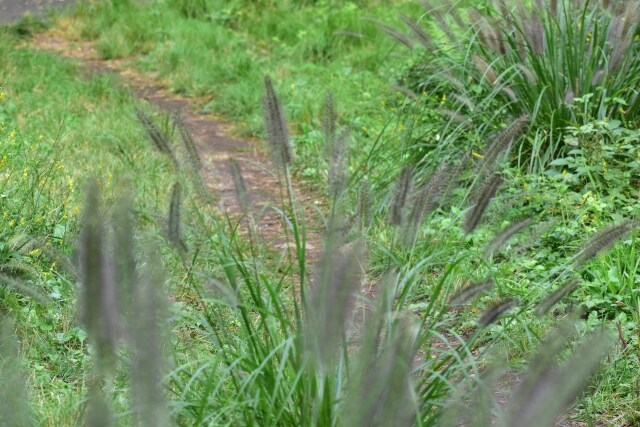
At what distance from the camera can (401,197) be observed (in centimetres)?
295

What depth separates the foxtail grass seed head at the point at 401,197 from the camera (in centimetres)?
292

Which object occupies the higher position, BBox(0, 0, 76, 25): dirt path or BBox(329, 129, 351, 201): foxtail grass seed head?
BBox(329, 129, 351, 201): foxtail grass seed head

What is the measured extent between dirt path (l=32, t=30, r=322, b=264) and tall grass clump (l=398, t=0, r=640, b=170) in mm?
1210

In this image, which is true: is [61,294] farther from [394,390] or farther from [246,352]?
[394,390]

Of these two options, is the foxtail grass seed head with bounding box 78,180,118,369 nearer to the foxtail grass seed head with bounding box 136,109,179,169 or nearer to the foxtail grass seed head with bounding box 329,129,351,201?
the foxtail grass seed head with bounding box 136,109,179,169

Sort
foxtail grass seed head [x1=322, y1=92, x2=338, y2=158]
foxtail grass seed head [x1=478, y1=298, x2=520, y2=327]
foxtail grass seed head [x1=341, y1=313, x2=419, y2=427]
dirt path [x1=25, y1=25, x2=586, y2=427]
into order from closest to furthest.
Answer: foxtail grass seed head [x1=341, y1=313, x2=419, y2=427], foxtail grass seed head [x1=478, y1=298, x2=520, y2=327], foxtail grass seed head [x1=322, y1=92, x2=338, y2=158], dirt path [x1=25, y1=25, x2=586, y2=427]

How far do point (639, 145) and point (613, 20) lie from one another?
2.47 feet

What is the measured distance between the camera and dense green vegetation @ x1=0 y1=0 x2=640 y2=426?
1884mm

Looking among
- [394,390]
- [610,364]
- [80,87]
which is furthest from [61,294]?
[80,87]

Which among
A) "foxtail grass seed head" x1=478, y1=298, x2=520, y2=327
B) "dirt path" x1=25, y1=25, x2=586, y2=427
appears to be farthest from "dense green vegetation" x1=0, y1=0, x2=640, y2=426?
"dirt path" x1=25, y1=25, x2=586, y2=427

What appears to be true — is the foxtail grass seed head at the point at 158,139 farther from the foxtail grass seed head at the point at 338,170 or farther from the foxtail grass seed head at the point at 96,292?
the foxtail grass seed head at the point at 96,292

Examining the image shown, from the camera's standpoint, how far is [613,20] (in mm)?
5074

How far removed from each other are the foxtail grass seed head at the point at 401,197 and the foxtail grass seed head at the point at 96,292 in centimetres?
133

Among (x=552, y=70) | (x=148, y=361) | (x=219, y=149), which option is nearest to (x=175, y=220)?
(x=148, y=361)
